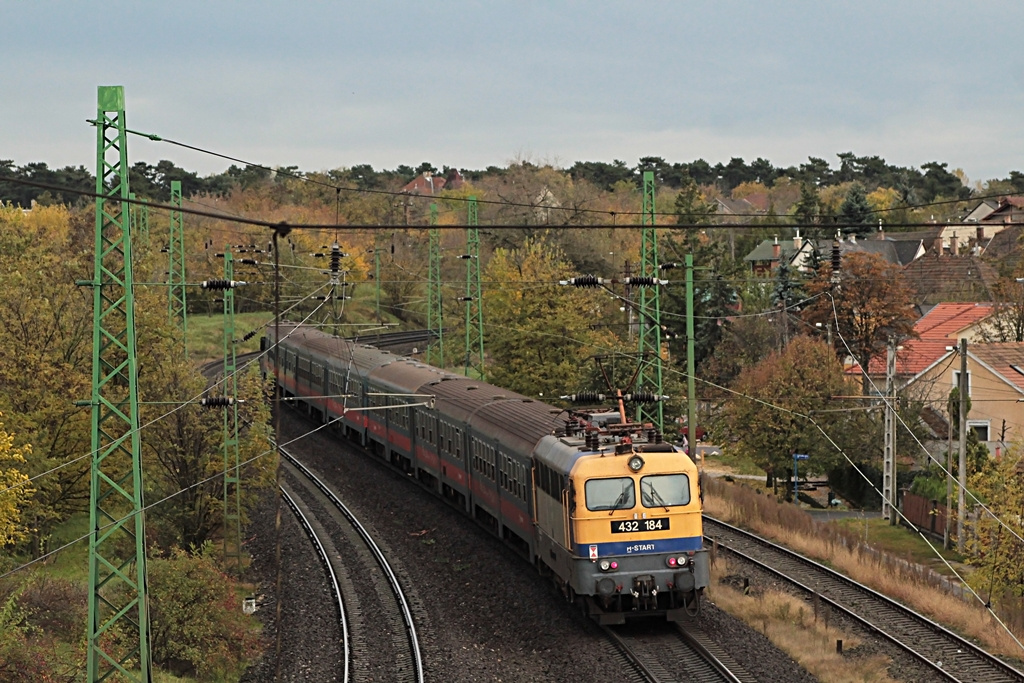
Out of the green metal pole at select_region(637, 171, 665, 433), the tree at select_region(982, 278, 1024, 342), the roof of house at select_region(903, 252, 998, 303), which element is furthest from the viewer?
the roof of house at select_region(903, 252, 998, 303)

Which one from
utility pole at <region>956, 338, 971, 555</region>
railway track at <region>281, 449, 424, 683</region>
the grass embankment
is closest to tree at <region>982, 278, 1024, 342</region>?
the grass embankment

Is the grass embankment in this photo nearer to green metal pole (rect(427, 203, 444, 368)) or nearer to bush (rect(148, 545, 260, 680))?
bush (rect(148, 545, 260, 680))

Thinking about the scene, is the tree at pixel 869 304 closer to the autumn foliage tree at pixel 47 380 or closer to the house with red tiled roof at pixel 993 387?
Result: the house with red tiled roof at pixel 993 387

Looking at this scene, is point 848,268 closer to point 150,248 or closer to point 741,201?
point 150,248

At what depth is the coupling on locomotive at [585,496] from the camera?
19.6m

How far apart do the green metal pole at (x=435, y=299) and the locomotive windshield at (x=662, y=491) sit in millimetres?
20321

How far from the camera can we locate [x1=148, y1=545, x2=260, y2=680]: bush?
20.9m

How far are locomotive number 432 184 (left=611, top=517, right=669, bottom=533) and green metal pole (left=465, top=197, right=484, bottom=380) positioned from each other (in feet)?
74.0

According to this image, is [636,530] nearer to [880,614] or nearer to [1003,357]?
[880,614]

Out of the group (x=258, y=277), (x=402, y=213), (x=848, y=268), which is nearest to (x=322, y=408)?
(x=258, y=277)

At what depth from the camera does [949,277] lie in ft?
260

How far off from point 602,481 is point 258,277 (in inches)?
1966

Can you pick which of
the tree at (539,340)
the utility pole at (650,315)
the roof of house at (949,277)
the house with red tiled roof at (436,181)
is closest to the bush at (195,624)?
the utility pole at (650,315)

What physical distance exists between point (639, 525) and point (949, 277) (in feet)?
215
